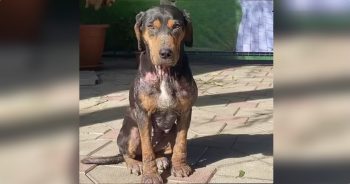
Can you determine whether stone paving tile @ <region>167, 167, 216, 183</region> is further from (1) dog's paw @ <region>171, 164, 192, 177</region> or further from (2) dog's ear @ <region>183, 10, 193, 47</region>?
(2) dog's ear @ <region>183, 10, 193, 47</region>

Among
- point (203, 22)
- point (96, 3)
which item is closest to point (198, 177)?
point (96, 3)

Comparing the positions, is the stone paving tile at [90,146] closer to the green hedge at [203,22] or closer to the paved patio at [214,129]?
the paved patio at [214,129]

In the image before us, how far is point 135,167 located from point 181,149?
40 cm

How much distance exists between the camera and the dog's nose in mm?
2912

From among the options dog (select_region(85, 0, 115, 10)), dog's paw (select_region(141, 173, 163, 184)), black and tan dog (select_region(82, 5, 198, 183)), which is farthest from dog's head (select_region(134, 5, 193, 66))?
dog (select_region(85, 0, 115, 10))

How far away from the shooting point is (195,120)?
5.50m

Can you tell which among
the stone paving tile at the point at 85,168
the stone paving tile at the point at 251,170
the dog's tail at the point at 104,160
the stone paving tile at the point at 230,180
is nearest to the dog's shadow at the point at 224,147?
the stone paving tile at the point at 251,170

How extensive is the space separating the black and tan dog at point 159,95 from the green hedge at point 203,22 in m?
8.74

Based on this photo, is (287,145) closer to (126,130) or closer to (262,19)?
(126,130)

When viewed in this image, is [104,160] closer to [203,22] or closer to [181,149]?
[181,149]

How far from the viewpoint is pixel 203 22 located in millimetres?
12344

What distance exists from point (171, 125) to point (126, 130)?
0.36 meters

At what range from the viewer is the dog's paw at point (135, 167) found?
3.50m

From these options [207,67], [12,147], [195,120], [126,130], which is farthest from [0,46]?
[207,67]
